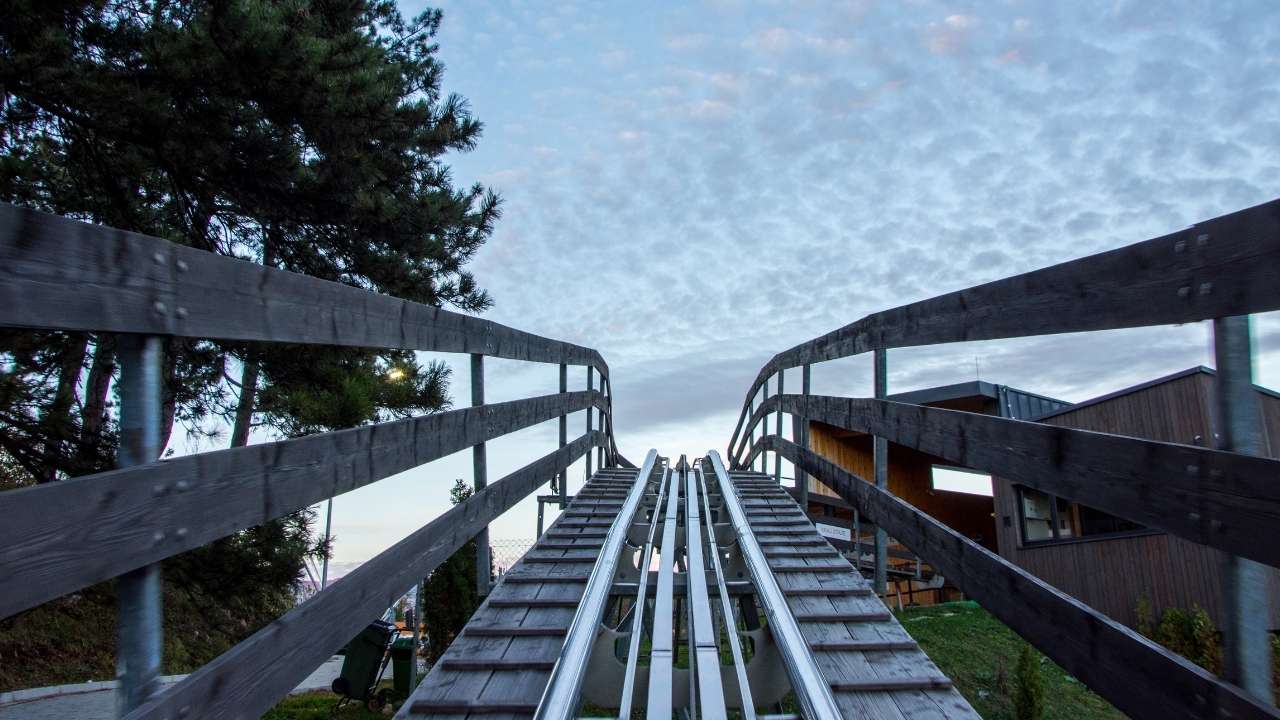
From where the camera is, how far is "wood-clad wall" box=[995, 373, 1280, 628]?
12.9m

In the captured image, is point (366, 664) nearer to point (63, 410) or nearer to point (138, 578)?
point (63, 410)

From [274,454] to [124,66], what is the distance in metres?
5.66

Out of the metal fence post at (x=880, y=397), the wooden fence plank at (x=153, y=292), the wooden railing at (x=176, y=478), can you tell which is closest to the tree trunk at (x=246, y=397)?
the wooden railing at (x=176, y=478)

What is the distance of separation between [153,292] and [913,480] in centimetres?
2176

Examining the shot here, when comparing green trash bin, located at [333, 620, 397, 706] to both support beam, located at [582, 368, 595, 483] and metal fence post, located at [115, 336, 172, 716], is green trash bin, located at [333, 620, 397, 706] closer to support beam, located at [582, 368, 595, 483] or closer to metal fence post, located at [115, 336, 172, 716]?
support beam, located at [582, 368, 595, 483]

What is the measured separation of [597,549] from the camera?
4918 millimetres

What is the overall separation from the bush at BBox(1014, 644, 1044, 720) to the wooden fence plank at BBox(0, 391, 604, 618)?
275 inches

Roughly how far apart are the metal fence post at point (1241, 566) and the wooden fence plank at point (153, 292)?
8.12ft

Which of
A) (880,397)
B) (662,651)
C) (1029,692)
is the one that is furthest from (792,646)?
(1029,692)

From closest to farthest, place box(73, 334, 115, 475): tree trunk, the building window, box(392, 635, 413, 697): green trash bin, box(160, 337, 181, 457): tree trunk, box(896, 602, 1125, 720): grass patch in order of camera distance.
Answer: box(73, 334, 115, 475): tree trunk → box(160, 337, 181, 457): tree trunk → box(896, 602, 1125, 720): grass patch → box(392, 635, 413, 697): green trash bin → the building window

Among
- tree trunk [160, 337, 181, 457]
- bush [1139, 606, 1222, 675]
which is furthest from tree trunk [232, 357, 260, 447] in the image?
bush [1139, 606, 1222, 675]

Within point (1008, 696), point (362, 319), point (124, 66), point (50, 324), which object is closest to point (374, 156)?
point (124, 66)

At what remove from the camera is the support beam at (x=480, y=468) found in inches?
169

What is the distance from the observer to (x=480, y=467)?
4.42m
